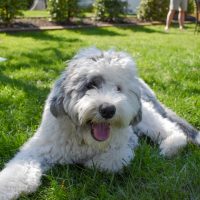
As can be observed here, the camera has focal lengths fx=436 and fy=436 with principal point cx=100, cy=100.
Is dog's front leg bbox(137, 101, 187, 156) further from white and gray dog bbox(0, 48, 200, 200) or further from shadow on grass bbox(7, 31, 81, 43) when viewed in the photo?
shadow on grass bbox(7, 31, 81, 43)

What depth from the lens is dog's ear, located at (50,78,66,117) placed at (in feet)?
11.0

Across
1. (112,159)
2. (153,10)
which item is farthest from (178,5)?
(112,159)

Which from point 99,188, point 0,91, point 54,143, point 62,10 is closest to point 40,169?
point 54,143

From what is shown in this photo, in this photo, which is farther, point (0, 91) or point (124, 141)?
point (0, 91)

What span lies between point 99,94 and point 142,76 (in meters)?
3.60

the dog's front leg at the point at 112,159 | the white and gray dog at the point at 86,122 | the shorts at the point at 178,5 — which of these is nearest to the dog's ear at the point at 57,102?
the white and gray dog at the point at 86,122

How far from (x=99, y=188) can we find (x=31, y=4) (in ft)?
68.8

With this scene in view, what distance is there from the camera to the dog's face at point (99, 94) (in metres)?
3.13

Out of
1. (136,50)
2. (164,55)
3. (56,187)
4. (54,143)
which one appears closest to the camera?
(56,187)

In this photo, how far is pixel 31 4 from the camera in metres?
23.2

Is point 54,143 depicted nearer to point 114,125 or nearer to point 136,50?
point 114,125

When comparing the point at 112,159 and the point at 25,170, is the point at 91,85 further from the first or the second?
the point at 25,170

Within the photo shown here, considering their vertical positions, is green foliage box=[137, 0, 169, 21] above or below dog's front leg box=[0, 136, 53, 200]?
below

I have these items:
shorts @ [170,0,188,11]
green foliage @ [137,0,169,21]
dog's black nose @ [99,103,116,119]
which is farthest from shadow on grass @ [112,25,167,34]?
dog's black nose @ [99,103,116,119]
